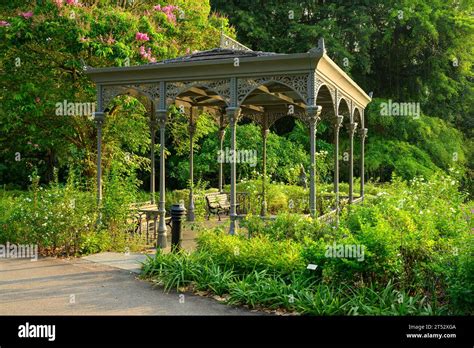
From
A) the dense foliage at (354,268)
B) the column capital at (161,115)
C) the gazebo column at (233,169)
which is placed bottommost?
the dense foliage at (354,268)

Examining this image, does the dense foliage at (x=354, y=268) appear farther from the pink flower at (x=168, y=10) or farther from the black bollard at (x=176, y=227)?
the pink flower at (x=168, y=10)

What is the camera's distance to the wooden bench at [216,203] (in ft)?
53.6

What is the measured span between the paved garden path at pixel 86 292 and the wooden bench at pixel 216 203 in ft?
22.2

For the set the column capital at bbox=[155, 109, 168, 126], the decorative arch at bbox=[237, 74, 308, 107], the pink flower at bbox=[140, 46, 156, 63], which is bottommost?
the column capital at bbox=[155, 109, 168, 126]

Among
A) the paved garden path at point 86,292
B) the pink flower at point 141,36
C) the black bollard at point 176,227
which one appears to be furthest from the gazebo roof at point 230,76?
the paved garden path at point 86,292

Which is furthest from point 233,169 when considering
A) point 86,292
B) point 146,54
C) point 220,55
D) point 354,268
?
point 146,54

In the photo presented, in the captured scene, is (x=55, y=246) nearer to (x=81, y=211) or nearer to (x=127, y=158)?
(x=81, y=211)

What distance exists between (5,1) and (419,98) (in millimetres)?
20772

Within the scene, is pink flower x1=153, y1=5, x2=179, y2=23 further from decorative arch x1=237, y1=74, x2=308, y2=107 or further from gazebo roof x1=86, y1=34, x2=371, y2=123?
decorative arch x1=237, y1=74, x2=308, y2=107

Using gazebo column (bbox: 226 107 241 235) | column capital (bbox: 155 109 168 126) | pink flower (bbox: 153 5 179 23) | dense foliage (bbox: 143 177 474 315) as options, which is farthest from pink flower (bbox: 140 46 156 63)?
dense foliage (bbox: 143 177 474 315)

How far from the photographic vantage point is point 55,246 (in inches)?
407

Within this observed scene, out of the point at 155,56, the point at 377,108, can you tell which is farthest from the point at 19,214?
the point at 377,108

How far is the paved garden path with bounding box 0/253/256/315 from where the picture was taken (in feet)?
21.5

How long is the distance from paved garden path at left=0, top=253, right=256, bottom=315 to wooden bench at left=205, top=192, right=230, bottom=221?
22.2ft
